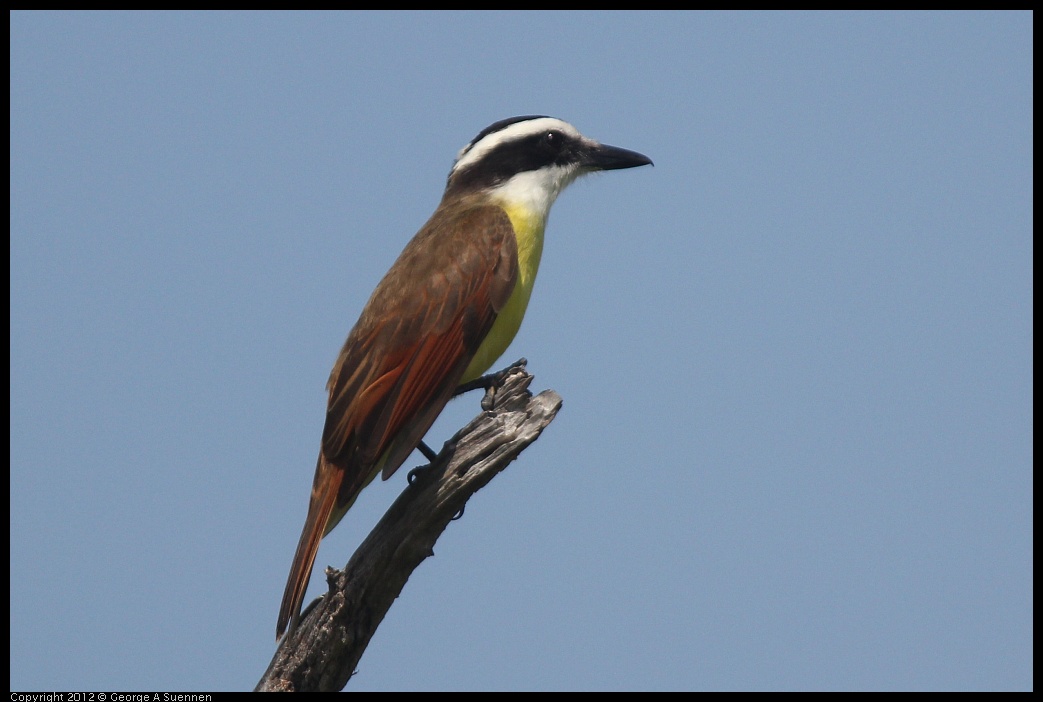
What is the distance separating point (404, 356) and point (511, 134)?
2.45 m

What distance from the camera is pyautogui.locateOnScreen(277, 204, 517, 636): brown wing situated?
652 cm

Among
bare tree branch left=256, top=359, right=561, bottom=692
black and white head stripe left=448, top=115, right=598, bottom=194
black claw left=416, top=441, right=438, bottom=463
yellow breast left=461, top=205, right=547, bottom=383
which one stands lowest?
bare tree branch left=256, top=359, right=561, bottom=692

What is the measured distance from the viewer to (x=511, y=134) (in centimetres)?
847

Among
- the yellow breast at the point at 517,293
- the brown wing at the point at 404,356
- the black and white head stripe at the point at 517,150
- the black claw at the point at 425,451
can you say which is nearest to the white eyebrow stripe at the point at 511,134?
the black and white head stripe at the point at 517,150

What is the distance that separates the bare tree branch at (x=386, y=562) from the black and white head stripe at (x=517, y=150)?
9.32 ft

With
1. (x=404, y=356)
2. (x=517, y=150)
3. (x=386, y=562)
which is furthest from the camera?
(x=517, y=150)

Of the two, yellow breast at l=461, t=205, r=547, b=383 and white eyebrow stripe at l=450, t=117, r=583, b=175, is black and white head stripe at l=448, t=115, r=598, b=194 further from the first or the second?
yellow breast at l=461, t=205, r=547, b=383

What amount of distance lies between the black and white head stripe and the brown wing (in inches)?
31.9

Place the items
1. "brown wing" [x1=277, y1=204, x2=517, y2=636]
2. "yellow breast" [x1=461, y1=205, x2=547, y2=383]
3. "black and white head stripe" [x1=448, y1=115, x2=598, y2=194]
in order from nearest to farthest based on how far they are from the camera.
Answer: "brown wing" [x1=277, y1=204, x2=517, y2=636] < "yellow breast" [x1=461, y1=205, x2=547, y2=383] < "black and white head stripe" [x1=448, y1=115, x2=598, y2=194]

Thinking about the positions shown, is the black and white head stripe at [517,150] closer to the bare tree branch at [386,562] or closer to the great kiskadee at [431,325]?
the great kiskadee at [431,325]

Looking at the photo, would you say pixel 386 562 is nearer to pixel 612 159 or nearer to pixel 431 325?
pixel 431 325

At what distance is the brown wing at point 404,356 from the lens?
21.4 feet

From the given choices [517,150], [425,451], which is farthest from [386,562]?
[517,150]

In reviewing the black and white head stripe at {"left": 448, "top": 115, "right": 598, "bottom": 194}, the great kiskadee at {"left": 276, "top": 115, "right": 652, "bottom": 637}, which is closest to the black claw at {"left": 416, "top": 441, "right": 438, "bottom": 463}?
the great kiskadee at {"left": 276, "top": 115, "right": 652, "bottom": 637}
